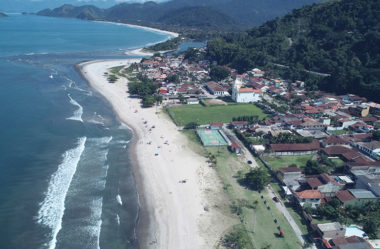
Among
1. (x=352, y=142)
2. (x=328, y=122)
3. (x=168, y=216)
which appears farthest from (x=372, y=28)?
(x=168, y=216)

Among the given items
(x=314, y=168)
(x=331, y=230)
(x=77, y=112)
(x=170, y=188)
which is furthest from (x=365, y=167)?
(x=77, y=112)

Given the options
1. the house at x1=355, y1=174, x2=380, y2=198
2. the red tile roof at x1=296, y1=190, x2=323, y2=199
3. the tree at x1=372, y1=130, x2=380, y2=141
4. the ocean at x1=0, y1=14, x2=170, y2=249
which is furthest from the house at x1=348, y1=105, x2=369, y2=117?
the ocean at x1=0, y1=14, x2=170, y2=249

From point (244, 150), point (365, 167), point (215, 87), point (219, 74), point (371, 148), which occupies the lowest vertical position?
point (244, 150)

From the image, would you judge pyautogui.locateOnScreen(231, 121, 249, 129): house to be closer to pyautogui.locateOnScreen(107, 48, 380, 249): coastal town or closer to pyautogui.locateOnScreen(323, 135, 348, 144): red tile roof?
pyautogui.locateOnScreen(107, 48, 380, 249): coastal town

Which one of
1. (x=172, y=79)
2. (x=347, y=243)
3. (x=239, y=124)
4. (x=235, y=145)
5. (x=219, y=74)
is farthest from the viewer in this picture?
(x=219, y=74)

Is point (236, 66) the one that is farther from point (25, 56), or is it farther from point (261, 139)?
point (25, 56)

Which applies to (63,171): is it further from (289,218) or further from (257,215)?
(289,218)
